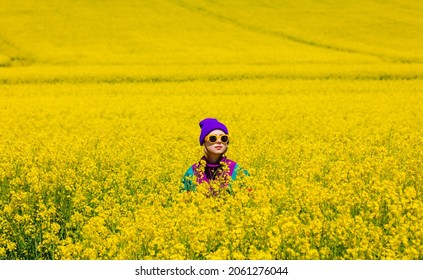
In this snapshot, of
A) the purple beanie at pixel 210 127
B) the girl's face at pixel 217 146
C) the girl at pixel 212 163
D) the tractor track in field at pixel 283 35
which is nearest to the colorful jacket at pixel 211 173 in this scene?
the girl at pixel 212 163

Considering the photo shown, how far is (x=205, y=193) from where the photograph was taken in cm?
505

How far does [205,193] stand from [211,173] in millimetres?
770

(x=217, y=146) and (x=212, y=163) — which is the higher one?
(x=217, y=146)

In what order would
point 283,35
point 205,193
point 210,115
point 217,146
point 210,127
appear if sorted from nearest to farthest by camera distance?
point 205,193 → point 217,146 → point 210,127 → point 210,115 → point 283,35

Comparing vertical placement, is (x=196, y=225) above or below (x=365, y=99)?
above

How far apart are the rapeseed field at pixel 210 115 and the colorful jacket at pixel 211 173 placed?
0.65ft

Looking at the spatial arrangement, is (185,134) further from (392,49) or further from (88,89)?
(392,49)

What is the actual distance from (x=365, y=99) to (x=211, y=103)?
4.05m

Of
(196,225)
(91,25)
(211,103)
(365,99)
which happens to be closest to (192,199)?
(196,225)

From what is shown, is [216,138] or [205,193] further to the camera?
[216,138]

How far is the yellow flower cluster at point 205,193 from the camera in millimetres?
4145

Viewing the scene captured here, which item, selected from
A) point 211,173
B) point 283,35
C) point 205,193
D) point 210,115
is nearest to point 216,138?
point 211,173

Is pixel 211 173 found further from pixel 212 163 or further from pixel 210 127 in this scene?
pixel 210 127

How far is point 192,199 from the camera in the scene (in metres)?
4.95
